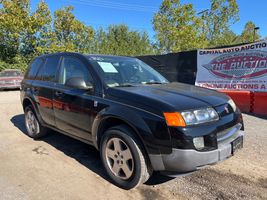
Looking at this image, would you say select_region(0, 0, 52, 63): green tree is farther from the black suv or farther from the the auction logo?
the black suv

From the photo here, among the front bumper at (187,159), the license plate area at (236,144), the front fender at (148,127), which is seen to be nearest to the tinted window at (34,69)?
the front fender at (148,127)

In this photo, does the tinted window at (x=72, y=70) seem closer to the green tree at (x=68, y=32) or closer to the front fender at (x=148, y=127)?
the front fender at (x=148, y=127)

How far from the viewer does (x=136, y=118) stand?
299cm

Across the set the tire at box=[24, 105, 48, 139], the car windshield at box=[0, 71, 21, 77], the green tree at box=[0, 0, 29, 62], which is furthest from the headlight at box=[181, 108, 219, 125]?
the green tree at box=[0, 0, 29, 62]

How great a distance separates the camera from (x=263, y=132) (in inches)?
221

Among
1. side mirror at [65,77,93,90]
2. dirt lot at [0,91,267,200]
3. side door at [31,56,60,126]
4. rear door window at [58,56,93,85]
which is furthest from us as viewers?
side door at [31,56,60,126]

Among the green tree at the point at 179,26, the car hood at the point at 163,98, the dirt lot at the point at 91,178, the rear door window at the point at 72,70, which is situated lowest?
the dirt lot at the point at 91,178

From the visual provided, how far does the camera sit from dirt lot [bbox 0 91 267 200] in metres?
3.16

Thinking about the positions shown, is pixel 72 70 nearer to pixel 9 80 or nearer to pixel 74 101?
pixel 74 101

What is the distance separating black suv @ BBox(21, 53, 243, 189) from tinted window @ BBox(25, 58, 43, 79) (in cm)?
101

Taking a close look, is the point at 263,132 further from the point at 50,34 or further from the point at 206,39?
the point at 50,34

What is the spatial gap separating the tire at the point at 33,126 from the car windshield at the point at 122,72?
2196 millimetres

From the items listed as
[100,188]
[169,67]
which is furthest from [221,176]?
[169,67]

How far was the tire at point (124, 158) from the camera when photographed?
305 centimetres
